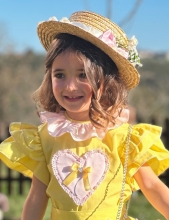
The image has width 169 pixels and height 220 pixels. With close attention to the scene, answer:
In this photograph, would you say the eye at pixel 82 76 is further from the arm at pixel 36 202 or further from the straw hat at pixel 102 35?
the arm at pixel 36 202

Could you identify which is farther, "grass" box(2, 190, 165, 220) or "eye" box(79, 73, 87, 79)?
"grass" box(2, 190, 165, 220)

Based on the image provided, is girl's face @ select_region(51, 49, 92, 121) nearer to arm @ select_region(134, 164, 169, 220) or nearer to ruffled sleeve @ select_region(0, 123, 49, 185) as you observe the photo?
ruffled sleeve @ select_region(0, 123, 49, 185)

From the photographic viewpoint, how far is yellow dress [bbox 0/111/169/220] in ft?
6.52

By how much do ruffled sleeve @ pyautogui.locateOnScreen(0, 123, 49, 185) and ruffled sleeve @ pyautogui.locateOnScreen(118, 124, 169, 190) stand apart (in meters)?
0.36

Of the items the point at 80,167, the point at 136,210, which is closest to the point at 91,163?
the point at 80,167

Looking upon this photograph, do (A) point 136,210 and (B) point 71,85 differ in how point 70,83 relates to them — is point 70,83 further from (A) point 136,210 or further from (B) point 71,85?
(A) point 136,210

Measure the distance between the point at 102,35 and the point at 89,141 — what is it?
466mm

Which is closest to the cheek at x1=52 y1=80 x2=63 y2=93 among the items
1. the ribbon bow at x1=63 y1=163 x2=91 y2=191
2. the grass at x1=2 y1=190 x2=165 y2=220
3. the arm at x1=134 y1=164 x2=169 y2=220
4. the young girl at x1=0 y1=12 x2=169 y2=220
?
the young girl at x1=0 y1=12 x2=169 y2=220

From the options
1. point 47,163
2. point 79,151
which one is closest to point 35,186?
point 47,163

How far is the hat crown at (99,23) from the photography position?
6.74 ft

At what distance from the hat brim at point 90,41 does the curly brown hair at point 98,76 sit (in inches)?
1.2

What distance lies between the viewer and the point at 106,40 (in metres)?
1.97

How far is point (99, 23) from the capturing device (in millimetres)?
2076

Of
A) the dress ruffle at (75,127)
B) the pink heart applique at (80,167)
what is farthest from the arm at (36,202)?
the dress ruffle at (75,127)
